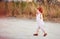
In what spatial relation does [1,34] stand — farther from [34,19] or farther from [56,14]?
[56,14]

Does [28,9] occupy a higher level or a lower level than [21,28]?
higher

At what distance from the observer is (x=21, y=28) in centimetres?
198

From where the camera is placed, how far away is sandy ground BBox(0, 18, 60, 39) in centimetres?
192

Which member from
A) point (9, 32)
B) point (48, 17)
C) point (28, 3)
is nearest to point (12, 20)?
point (9, 32)

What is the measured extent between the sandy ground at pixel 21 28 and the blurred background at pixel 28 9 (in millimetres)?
55

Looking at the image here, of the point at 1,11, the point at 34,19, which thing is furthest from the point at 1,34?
the point at 34,19

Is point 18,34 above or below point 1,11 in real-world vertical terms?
below

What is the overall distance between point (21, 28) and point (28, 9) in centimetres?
22

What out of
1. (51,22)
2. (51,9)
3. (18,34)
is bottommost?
(18,34)

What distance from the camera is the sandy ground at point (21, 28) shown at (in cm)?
192

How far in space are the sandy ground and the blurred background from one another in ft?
0.18

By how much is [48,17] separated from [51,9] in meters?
0.09

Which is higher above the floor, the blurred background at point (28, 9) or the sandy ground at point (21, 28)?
the blurred background at point (28, 9)

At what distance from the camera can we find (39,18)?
1.94 metres
